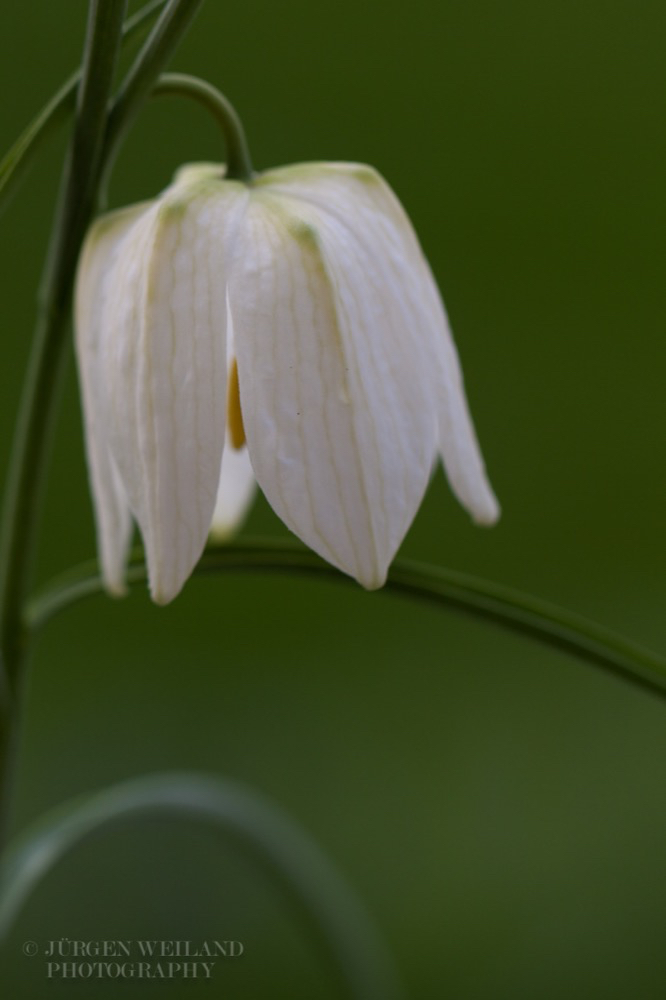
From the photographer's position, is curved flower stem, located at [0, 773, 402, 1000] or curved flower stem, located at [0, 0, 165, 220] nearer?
curved flower stem, located at [0, 0, 165, 220]

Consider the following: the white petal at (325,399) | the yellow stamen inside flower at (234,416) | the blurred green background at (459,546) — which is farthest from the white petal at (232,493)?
the blurred green background at (459,546)

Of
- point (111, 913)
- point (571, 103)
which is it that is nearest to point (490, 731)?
point (111, 913)

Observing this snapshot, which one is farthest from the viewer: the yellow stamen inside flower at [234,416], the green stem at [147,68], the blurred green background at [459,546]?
the blurred green background at [459,546]

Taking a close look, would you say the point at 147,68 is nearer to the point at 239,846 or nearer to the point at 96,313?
the point at 96,313

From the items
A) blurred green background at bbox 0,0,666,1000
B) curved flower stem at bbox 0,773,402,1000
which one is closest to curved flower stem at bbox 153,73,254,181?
curved flower stem at bbox 0,773,402,1000

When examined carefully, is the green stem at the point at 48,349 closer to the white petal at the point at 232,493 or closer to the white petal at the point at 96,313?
the white petal at the point at 96,313

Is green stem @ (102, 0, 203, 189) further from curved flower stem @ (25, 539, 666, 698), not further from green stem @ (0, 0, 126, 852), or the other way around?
curved flower stem @ (25, 539, 666, 698)

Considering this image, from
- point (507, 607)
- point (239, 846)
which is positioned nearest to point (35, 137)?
point (507, 607)

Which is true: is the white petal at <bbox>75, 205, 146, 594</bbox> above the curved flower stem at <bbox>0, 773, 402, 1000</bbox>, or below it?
above
